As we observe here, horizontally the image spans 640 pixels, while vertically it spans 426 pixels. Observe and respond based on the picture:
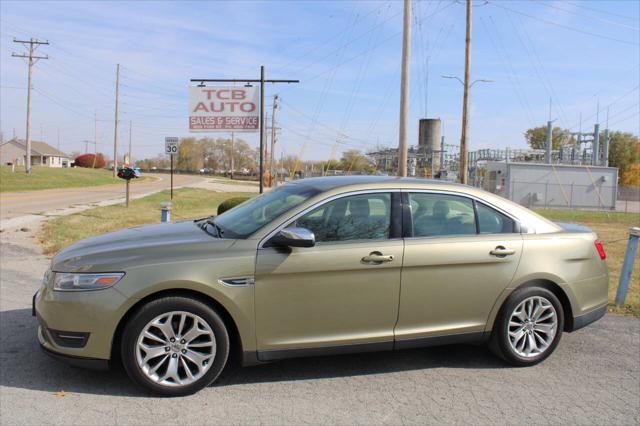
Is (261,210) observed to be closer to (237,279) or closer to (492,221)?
(237,279)

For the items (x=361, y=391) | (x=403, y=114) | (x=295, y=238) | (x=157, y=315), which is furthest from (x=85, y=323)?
(x=403, y=114)

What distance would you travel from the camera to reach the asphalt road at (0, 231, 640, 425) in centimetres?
349

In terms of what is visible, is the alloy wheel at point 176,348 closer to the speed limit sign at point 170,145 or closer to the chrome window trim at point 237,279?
the chrome window trim at point 237,279

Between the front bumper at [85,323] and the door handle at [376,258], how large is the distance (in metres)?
1.74

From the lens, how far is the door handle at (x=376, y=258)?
404 centimetres

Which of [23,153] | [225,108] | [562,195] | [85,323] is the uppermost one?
[23,153]

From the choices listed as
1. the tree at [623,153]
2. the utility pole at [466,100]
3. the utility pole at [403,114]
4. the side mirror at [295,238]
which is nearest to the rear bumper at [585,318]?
the side mirror at [295,238]

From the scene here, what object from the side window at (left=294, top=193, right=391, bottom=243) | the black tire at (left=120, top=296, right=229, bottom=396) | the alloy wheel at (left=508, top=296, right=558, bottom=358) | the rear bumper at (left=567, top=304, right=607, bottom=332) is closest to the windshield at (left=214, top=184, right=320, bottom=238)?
the side window at (left=294, top=193, right=391, bottom=243)

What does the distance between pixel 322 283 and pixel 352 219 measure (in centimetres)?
60

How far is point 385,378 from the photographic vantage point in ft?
13.8

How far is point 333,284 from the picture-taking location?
3.98 m

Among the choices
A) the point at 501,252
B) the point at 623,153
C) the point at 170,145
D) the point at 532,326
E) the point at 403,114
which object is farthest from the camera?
the point at 623,153

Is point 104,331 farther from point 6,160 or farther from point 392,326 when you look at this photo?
point 6,160

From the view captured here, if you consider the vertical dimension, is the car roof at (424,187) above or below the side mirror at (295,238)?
above
